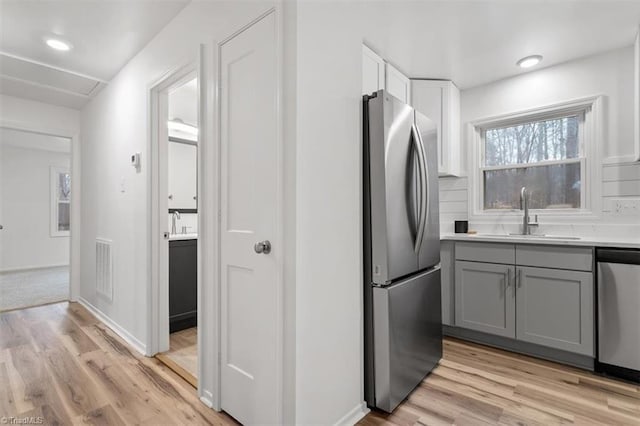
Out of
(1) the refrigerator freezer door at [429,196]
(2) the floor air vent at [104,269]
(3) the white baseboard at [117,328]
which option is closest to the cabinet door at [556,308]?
(1) the refrigerator freezer door at [429,196]

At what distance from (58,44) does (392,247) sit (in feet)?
9.89

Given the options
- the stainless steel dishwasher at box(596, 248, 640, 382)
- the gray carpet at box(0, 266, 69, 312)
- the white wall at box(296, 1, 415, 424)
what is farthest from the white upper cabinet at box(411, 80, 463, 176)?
the gray carpet at box(0, 266, 69, 312)

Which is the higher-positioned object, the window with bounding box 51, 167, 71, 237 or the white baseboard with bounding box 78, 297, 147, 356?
the window with bounding box 51, 167, 71, 237

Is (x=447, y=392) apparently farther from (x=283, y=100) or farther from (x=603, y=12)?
(x=603, y=12)

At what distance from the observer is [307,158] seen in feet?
4.72

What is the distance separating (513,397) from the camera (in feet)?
6.17

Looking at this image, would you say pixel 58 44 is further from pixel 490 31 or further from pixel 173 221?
pixel 490 31

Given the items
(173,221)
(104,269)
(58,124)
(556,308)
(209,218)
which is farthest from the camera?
(58,124)

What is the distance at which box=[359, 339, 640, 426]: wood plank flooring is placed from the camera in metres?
1.68

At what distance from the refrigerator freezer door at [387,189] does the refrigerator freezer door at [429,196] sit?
0.81ft

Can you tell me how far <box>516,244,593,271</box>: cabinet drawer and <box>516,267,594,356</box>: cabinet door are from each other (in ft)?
0.13

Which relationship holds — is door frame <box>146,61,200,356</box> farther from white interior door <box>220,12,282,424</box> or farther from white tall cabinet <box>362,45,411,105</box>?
white tall cabinet <box>362,45,411,105</box>

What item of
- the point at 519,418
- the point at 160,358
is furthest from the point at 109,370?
the point at 519,418

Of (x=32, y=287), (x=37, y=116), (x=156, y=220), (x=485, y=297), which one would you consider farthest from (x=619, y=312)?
(x=32, y=287)
